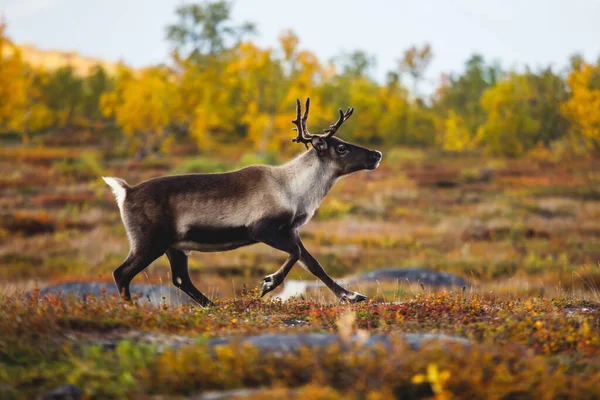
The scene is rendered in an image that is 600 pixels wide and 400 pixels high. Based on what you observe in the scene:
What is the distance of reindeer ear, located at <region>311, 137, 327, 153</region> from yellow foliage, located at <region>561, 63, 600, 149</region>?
48.8 meters

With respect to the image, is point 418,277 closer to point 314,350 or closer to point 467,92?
point 314,350

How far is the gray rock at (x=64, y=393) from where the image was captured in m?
4.36

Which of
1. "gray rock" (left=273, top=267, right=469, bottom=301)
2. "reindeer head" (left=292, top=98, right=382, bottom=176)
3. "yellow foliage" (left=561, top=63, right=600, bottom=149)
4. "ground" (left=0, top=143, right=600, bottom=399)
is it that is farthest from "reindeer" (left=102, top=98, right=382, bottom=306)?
"yellow foliage" (left=561, top=63, right=600, bottom=149)

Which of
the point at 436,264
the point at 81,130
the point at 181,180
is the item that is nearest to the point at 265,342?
the point at 181,180

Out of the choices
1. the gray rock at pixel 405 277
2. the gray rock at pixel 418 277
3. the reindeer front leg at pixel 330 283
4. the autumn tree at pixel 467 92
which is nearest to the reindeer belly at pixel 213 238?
the reindeer front leg at pixel 330 283

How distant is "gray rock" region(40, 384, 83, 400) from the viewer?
14.3ft

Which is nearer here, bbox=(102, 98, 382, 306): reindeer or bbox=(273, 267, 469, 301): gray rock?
bbox=(102, 98, 382, 306): reindeer

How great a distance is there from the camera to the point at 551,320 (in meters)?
6.52

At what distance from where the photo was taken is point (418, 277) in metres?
17.3

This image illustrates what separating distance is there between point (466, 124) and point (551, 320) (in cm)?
7542

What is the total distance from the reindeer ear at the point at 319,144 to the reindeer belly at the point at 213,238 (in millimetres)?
1535

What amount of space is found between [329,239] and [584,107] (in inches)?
1332

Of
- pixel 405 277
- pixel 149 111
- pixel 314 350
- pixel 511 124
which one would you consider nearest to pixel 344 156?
pixel 314 350

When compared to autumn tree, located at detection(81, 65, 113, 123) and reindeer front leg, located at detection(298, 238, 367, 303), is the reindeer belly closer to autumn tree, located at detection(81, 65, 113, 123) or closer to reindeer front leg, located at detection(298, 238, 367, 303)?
reindeer front leg, located at detection(298, 238, 367, 303)
